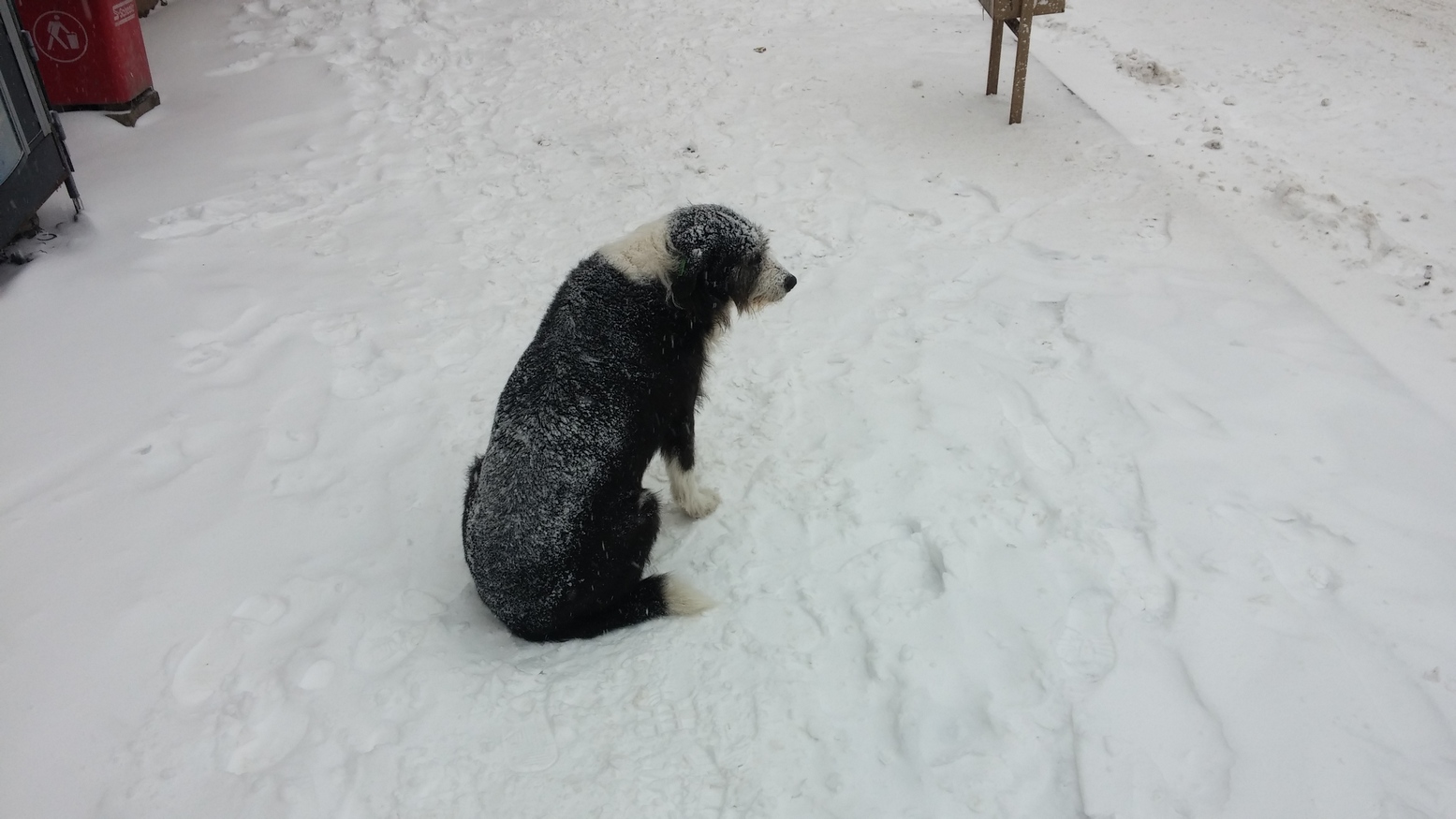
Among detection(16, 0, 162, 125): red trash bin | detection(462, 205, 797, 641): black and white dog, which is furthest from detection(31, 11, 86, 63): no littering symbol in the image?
detection(462, 205, 797, 641): black and white dog

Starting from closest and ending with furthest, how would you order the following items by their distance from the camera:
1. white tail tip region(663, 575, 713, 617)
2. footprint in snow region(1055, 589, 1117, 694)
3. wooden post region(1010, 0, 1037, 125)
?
1. footprint in snow region(1055, 589, 1117, 694)
2. white tail tip region(663, 575, 713, 617)
3. wooden post region(1010, 0, 1037, 125)

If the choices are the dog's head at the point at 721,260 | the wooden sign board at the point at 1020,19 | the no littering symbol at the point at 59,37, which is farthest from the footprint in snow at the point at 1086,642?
the no littering symbol at the point at 59,37

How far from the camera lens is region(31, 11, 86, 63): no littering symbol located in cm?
644

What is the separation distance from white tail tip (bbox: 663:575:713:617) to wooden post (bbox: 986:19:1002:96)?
5.62m

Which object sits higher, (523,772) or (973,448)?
(973,448)

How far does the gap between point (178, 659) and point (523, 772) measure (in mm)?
1506

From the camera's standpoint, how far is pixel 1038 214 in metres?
5.74

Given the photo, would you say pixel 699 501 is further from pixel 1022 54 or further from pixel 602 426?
pixel 1022 54

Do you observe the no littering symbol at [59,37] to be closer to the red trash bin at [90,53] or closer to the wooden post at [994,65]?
the red trash bin at [90,53]

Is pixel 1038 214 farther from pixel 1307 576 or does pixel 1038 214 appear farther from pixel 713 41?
pixel 713 41

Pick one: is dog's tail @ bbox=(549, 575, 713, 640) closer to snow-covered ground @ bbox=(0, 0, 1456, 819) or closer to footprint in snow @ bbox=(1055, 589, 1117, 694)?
snow-covered ground @ bbox=(0, 0, 1456, 819)

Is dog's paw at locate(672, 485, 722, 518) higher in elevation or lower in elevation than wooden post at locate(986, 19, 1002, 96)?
lower

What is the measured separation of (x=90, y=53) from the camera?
21.8 feet

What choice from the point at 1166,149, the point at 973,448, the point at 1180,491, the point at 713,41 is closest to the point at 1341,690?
the point at 1180,491
